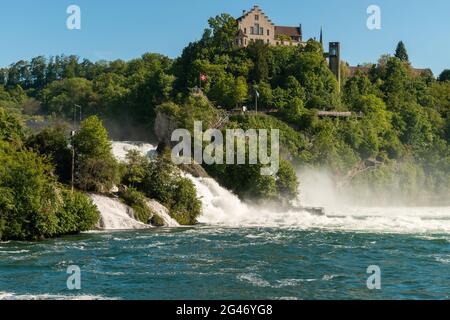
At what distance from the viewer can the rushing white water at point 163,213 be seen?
52.7 meters

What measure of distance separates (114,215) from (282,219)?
14233 mm

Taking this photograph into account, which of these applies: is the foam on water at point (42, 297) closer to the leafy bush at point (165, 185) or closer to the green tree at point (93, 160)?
the green tree at point (93, 160)

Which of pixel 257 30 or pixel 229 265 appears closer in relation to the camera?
pixel 229 265

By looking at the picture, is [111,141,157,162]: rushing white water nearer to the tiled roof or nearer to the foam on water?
the foam on water

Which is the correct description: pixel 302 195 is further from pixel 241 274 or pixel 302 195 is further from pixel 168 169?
pixel 241 274

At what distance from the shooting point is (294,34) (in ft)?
361

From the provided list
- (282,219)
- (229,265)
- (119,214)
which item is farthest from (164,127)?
(229,265)

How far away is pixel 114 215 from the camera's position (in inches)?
1954

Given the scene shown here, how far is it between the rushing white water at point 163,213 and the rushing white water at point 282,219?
3636 millimetres

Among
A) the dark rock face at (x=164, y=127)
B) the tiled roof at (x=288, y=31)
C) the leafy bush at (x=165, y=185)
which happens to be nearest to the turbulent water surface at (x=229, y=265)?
the leafy bush at (x=165, y=185)

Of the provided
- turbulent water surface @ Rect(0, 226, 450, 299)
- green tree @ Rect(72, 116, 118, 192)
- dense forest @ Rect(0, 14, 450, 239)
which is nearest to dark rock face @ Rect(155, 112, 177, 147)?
dense forest @ Rect(0, 14, 450, 239)

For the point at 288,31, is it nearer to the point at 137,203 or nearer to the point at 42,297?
the point at 137,203

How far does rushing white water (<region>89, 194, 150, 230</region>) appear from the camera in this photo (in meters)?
48.7

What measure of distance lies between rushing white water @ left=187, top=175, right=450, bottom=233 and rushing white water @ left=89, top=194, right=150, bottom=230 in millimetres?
7510
